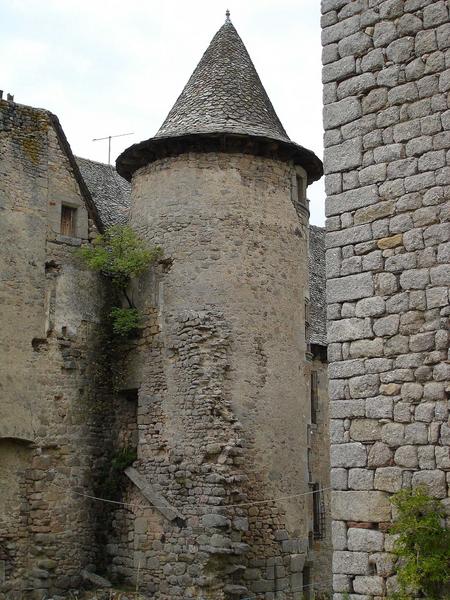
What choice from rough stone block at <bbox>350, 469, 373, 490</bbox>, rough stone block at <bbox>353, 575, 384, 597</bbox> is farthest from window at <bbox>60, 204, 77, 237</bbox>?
rough stone block at <bbox>353, 575, 384, 597</bbox>

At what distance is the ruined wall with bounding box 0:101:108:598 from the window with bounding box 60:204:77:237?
122 millimetres

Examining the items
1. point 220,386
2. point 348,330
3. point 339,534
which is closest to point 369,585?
point 339,534

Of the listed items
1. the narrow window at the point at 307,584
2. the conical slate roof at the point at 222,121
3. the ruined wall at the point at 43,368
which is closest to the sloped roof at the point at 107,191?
the conical slate roof at the point at 222,121

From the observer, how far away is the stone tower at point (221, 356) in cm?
1456

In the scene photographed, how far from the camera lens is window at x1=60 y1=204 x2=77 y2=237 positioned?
17031 millimetres

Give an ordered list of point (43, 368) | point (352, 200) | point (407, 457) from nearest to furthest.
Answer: point (407, 457), point (352, 200), point (43, 368)

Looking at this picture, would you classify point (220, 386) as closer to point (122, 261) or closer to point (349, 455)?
point (122, 261)

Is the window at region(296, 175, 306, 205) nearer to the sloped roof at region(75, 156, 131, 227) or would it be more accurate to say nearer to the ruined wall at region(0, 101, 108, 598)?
the sloped roof at region(75, 156, 131, 227)

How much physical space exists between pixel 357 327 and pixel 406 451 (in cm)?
119

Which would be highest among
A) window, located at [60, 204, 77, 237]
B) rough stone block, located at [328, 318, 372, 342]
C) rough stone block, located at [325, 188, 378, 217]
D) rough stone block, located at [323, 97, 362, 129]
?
window, located at [60, 204, 77, 237]

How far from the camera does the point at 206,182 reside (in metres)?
16.1

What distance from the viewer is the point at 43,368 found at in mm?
15922

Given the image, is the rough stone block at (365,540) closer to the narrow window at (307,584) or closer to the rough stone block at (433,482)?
the rough stone block at (433,482)

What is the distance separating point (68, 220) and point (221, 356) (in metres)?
4.58
